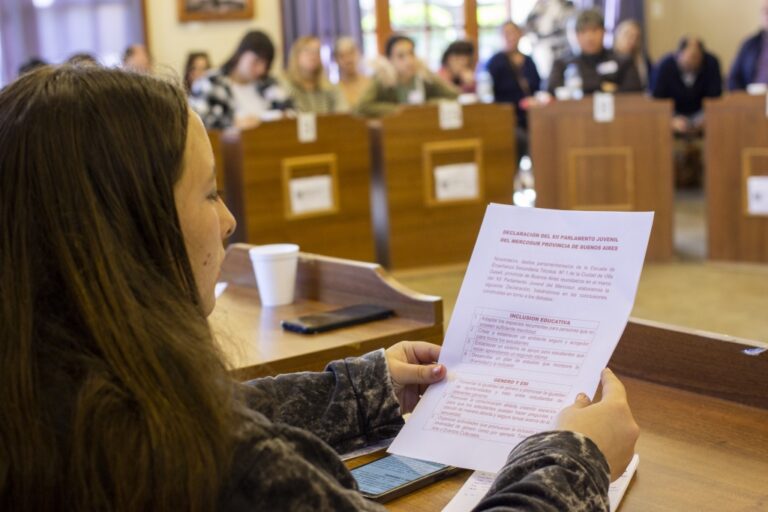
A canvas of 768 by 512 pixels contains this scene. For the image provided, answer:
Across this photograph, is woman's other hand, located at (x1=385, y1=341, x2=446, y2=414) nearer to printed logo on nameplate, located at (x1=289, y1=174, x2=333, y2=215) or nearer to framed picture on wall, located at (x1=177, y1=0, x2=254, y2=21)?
printed logo on nameplate, located at (x1=289, y1=174, x2=333, y2=215)

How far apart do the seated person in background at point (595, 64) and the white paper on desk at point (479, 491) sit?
5.59 metres

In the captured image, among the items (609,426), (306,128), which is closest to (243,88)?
(306,128)

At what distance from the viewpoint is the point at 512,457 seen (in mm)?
937

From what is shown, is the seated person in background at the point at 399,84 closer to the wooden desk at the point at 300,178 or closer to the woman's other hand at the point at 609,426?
the wooden desk at the point at 300,178

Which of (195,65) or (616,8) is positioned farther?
(616,8)

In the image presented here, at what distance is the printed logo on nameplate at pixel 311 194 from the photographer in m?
5.01

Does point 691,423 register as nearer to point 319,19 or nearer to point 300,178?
point 300,178

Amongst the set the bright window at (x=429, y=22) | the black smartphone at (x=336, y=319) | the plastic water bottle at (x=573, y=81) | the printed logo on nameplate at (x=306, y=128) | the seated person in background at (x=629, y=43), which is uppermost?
the bright window at (x=429, y=22)

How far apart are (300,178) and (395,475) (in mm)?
3937

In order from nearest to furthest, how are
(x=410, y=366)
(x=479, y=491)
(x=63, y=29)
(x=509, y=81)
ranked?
(x=479, y=491) → (x=410, y=366) → (x=63, y=29) → (x=509, y=81)

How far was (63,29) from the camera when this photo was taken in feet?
24.3

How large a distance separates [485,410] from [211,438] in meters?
0.41

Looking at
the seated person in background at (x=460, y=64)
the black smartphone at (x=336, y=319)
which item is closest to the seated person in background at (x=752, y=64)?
the seated person in background at (x=460, y=64)

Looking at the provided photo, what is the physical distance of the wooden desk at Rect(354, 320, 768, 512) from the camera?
3.51ft
